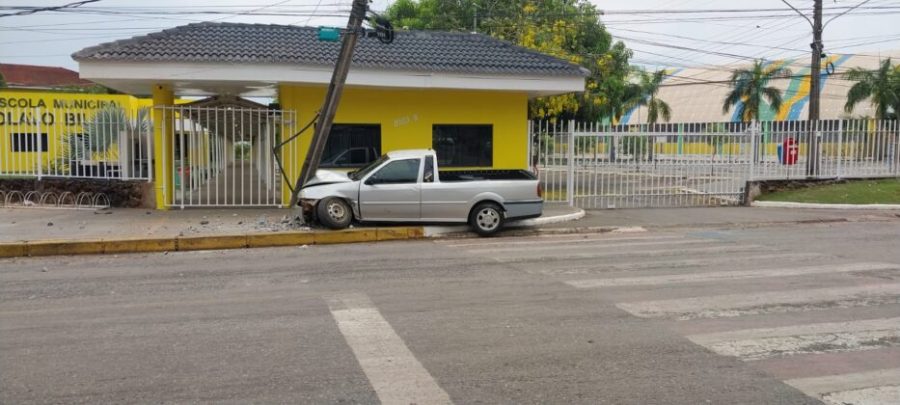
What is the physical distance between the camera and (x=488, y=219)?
12594mm

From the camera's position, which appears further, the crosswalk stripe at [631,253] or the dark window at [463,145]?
the dark window at [463,145]

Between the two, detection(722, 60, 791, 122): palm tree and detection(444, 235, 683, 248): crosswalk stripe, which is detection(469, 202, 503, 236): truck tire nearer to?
detection(444, 235, 683, 248): crosswalk stripe

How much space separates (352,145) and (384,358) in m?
11.5

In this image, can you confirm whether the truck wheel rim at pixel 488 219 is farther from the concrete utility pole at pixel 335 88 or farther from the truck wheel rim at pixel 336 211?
the concrete utility pole at pixel 335 88

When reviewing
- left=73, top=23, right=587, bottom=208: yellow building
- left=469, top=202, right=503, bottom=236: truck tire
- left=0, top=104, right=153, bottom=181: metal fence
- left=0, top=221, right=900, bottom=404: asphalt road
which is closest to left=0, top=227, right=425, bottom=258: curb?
left=0, top=221, right=900, bottom=404: asphalt road

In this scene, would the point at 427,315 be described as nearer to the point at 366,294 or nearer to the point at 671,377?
the point at 366,294

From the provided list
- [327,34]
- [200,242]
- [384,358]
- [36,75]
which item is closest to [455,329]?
[384,358]

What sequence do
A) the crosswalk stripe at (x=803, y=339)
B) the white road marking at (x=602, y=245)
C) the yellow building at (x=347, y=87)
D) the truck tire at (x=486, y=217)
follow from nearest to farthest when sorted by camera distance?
the crosswalk stripe at (x=803, y=339)
the white road marking at (x=602, y=245)
the truck tire at (x=486, y=217)
the yellow building at (x=347, y=87)

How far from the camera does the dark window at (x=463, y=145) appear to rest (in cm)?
1691

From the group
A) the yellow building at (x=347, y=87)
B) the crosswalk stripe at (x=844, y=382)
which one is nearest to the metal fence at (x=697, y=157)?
the yellow building at (x=347, y=87)

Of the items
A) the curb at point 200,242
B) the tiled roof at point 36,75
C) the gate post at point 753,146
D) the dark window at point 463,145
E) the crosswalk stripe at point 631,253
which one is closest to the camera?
the crosswalk stripe at point 631,253

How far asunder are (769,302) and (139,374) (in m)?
5.96

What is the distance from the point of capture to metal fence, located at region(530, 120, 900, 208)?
17.3m

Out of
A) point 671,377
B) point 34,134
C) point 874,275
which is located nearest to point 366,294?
point 671,377
